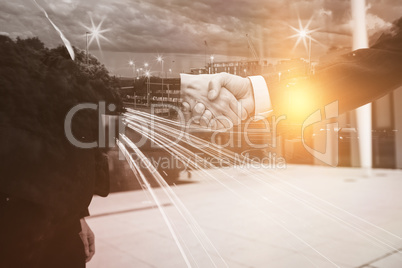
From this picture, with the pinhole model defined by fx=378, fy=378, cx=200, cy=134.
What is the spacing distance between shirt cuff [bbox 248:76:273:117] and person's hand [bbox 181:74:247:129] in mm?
65

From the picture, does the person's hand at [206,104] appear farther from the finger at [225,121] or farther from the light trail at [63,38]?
the light trail at [63,38]

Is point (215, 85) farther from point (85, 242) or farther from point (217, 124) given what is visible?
point (85, 242)

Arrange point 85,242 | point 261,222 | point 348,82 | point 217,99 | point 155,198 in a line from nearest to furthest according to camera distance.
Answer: point 85,242 → point 217,99 → point 348,82 → point 261,222 → point 155,198

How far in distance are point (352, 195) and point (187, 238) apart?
4.02 feet

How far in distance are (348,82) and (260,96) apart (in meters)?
0.39

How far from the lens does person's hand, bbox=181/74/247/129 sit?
1306 millimetres

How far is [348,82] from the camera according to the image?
1489mm

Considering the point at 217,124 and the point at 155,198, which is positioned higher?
the point at 217,124

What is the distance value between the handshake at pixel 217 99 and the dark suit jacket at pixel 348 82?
14 centimetres

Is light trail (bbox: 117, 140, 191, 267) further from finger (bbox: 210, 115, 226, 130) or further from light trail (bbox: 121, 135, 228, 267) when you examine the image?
finger (bbox: 210, 115, 226, 130)

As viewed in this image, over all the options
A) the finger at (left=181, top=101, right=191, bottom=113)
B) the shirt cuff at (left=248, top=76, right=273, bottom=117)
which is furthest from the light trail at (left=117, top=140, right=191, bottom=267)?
the shirt cuff at (left=248, top=76, right=273, bottom=117)

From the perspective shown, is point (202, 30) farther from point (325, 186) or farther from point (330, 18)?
point (325, 186)

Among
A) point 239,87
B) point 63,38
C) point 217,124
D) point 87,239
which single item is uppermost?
point 63,38

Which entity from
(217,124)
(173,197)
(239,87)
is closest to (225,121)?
(217,124)
